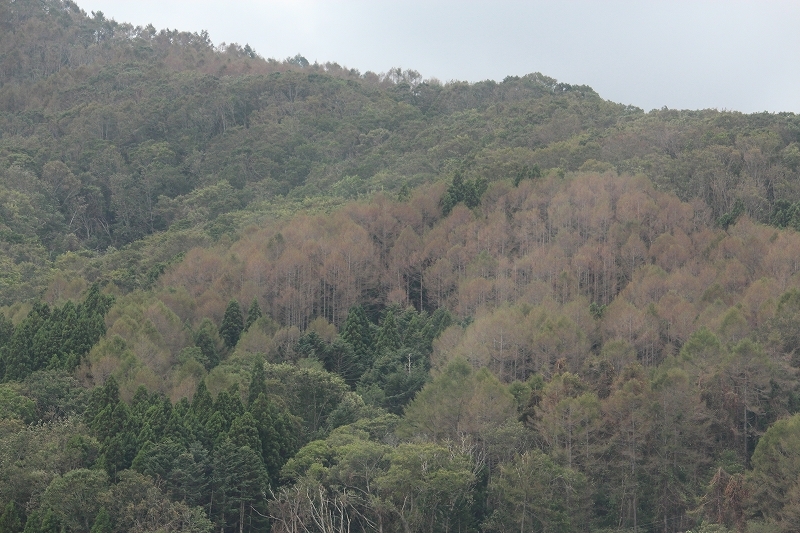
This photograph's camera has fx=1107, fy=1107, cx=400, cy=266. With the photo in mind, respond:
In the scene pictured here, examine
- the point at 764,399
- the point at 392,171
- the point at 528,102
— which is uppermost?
the point at 528,102

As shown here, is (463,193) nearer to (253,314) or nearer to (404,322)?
(404,322)

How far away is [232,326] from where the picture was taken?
1785 inches

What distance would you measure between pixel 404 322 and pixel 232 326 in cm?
705

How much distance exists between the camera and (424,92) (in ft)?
292

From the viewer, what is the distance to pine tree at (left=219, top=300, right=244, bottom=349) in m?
45.1

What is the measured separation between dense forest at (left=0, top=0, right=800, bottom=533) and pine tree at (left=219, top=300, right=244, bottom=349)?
13 centimetres

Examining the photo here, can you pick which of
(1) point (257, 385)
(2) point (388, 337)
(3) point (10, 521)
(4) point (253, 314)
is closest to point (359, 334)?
(2) point (388, 337)

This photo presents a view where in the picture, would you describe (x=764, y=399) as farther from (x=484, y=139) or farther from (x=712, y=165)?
(x=484, y=139)

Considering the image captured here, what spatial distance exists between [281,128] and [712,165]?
3495 centimetres

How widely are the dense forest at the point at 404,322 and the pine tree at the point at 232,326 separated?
0.13m

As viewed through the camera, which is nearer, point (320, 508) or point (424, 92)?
point (320, 508)

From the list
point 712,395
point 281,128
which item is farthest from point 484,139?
point 712,395

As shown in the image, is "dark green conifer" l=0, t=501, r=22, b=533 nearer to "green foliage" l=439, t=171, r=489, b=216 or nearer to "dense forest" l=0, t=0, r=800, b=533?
"dense forest" l=0, t=0, r=800, b=533

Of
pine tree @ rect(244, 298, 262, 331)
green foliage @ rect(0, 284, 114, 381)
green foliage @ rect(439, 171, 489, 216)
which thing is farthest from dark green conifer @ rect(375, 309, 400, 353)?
green foliage @ rect(0, 284, 114, 381)
